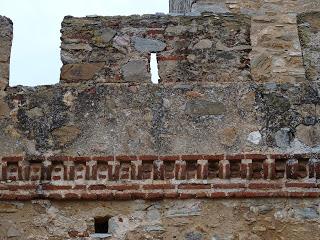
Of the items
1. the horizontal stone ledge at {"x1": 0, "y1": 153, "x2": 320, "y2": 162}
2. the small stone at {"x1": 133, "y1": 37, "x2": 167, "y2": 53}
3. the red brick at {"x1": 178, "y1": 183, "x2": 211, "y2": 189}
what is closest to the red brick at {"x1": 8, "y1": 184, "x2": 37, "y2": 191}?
the horizontal stone ledge at {"x1": 0, "y1": 153, "x2": 320, "y2": 162}

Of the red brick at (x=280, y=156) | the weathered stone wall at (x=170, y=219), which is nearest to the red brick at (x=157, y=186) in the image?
the weathered stone wall at (x=170, y=219)

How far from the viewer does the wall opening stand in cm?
613

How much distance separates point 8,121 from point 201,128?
1.57 metres

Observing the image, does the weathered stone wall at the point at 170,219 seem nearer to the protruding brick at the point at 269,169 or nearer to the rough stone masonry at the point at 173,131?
the rough stone masonry at the point at 173,131

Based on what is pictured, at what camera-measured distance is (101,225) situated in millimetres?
6156

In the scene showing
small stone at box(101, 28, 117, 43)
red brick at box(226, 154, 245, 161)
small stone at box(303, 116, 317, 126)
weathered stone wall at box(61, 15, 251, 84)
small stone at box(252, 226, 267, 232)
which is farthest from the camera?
small stone at box(101, 28, 117, 43)

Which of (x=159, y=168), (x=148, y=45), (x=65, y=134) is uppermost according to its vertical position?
(x=148, y=45)

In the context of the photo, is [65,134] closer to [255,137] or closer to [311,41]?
[255,137]

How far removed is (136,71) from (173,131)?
2.06 feet

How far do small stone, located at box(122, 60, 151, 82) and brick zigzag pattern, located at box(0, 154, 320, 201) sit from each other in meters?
0.74

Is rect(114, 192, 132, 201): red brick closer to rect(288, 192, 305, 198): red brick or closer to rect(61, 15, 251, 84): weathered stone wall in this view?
rect(61, 15, 251, 84): weathered stone wall

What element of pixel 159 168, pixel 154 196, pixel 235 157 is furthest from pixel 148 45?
pixel 154 196

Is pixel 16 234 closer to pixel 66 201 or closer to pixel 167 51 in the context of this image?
pixel 66 201

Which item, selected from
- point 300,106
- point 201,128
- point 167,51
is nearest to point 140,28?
point 167,51
